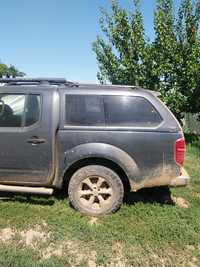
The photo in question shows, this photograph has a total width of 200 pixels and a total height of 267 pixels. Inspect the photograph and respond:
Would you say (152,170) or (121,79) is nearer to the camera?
(152,170)

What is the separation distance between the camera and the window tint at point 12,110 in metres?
4.96

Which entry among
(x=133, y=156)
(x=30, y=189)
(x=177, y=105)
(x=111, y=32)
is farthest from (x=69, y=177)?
(x=111, y=32)

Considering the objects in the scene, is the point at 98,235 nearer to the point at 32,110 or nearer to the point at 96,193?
the point at 96,193

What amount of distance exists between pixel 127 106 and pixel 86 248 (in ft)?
6.55

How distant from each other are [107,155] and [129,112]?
68 cm

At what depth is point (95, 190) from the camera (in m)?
4.93

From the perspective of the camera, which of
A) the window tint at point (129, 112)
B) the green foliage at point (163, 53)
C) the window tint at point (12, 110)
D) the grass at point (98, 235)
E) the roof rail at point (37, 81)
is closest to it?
the grass at point (98, 235)

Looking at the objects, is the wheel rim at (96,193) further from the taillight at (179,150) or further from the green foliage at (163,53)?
the green foliage at (163,53)

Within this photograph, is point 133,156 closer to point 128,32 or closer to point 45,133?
point 45,133

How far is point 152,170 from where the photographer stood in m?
4.79

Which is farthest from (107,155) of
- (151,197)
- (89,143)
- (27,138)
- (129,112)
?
(151,197)

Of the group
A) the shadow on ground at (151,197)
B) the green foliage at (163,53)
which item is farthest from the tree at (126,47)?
the shadow on ground at (151,197)

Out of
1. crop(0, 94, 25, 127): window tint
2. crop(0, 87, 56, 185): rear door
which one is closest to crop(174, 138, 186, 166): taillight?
crop(0, 87, 56, 185): rear door

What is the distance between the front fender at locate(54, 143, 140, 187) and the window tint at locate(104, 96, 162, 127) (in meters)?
0.37
